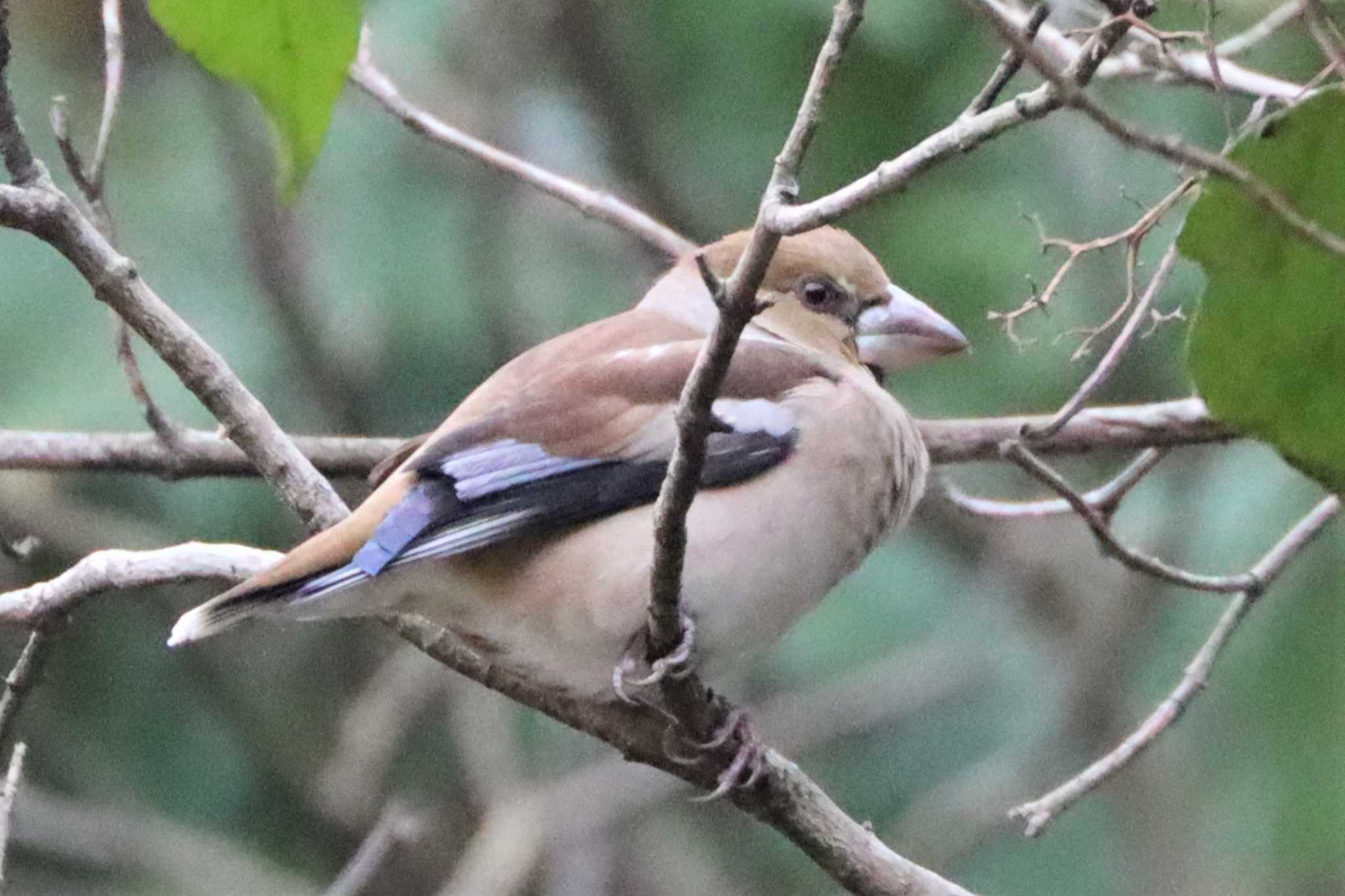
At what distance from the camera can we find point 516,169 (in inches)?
142

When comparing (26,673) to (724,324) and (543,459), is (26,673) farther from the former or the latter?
(724,324)

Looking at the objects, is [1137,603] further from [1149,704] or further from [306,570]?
[306,570]

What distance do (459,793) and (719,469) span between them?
9.10 ft

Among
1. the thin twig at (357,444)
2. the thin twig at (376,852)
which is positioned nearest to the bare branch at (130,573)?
the thin twig at (357,444)

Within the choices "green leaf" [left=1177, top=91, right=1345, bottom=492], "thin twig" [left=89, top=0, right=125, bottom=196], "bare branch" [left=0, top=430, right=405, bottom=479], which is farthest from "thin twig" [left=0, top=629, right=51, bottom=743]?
"green leaf" [left=1177, top=91, right=1345, bottom=492]

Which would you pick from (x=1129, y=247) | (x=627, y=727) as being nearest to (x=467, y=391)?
(x=627, y=727)

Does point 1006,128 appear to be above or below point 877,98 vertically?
below

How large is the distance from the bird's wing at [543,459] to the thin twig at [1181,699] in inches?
24.3

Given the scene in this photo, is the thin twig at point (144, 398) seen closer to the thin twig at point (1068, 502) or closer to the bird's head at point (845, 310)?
the bird's head at point (845, 310)

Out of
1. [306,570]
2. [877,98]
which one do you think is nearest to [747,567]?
[306,570]

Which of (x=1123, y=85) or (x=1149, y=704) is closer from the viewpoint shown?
(x=1123, y=85)

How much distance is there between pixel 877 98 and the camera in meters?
4.68

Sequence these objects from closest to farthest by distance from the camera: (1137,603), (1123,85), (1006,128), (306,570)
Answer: (1006,128) < (306,570) < (1123,85) < (1137,603)

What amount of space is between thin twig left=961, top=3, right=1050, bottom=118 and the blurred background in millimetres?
2610
